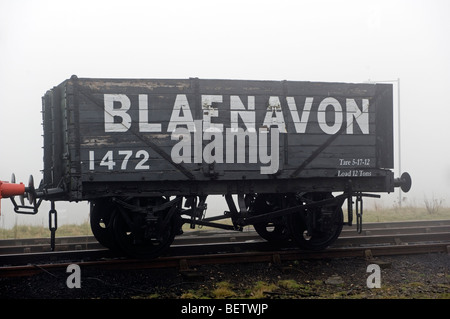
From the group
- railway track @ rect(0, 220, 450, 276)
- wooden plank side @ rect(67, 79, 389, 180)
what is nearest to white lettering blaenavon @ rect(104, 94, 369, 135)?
wooden plank side @ rect(67, 79, 389, 180)

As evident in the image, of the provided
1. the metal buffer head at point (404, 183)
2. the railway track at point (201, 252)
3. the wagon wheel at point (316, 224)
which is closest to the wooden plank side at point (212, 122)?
the wagon wheel at point (316, 224)

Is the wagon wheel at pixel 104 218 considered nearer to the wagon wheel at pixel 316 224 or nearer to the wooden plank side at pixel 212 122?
the wooden plank side at pixel 212 122

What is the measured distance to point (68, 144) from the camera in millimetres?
8172

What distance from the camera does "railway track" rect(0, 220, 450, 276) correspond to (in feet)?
26.3

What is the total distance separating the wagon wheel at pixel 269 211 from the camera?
9586mm

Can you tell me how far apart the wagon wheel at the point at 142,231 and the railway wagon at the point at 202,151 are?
0.7 inches

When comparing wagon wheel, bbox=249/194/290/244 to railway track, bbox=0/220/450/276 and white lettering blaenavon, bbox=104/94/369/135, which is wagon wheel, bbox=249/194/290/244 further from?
white lettering blaenavon, bbox=104/94/369/135

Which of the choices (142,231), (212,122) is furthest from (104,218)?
(212,122)

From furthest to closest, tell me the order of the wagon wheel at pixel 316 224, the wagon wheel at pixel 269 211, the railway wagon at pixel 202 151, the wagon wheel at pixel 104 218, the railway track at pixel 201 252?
1. the wagon wheel at pixel 269 211
2. the wagon wheel at pixel 316 224
3. the wagon wheel at pixel 104 218
4. the railway wagon at pixel 202 151
5. the railway track at pixel 201 252

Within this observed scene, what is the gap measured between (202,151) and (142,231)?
1645 millimetres
